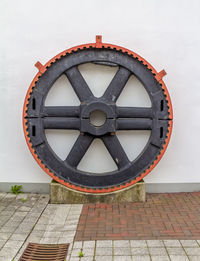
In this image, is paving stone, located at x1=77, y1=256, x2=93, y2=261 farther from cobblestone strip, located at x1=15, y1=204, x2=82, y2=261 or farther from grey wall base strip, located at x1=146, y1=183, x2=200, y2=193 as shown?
grey wall base strip, located at x1=146, y1=183, x2=200, y2=193

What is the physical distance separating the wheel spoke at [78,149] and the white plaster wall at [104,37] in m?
0.45

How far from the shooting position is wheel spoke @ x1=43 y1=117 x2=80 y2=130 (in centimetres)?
386

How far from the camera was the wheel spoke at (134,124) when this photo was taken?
3.89 m

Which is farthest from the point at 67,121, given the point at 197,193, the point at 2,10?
the point at 197,193

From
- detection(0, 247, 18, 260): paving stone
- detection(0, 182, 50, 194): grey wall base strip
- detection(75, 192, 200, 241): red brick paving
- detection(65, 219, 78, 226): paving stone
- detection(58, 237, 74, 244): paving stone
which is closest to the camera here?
detection(0, 247, 18, 260): paving stone

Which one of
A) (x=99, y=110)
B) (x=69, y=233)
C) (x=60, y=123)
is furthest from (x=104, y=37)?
(x=69, y=233)

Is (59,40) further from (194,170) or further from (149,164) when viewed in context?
(194,170)

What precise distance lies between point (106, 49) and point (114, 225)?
2.25m

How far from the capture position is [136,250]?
2.75 meters

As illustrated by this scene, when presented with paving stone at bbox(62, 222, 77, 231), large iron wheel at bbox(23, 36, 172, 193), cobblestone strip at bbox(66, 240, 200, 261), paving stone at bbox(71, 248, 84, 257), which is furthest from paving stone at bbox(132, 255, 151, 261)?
large iron wheel at bbox(23, 36, 172, 193)

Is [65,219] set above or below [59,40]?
below

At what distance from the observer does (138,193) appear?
3891 mm

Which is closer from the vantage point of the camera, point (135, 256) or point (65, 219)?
point (135, 256)

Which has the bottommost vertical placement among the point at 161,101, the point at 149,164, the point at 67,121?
the point at 149,164
